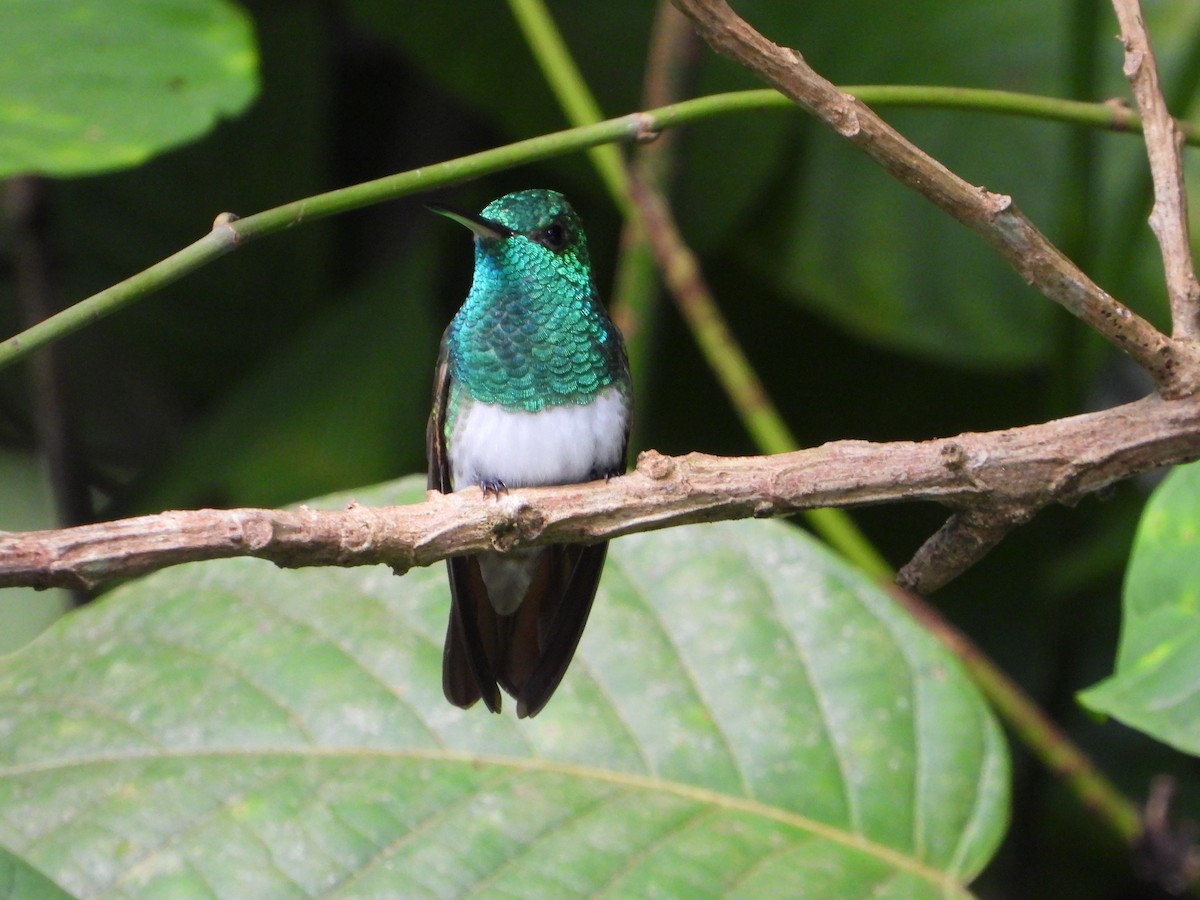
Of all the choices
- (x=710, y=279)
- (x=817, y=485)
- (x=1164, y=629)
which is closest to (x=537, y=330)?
(x=817, y=485)

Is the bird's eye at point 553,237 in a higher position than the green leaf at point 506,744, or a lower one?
higher

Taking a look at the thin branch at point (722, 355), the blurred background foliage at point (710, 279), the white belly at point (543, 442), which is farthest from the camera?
the blurred background foliage at point (710, 279)

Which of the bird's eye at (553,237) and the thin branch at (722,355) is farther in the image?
the thin branch at (722,355)

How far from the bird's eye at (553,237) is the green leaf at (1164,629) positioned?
0.96 metres

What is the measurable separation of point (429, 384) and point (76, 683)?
1186 millimetres

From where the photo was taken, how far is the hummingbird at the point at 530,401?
207 cm

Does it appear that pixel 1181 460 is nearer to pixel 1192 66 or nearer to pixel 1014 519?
pixel 1014 519

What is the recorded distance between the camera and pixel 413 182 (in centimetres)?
120

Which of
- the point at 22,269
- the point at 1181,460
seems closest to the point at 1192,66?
the point at 1181,460

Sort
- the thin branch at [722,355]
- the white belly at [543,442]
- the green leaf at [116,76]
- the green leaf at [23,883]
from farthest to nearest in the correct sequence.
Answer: the thin branch at [722,355]
the white belly at [543,442]
the green leaf at [116,76]
the green leaf at [23,883]

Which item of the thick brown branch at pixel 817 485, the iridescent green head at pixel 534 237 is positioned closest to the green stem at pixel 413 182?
the thick brown branch at pixel 817 485

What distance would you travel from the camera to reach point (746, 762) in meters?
1.97

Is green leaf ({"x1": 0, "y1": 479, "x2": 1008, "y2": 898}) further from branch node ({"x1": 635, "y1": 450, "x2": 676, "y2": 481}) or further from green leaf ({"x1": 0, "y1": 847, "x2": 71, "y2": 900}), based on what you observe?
branch node ({"x1": 635, "y1": 450, "x2": 676, "y2": 481})

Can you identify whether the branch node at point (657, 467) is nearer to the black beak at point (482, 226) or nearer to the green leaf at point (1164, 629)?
the black beak at point (482, 226)
